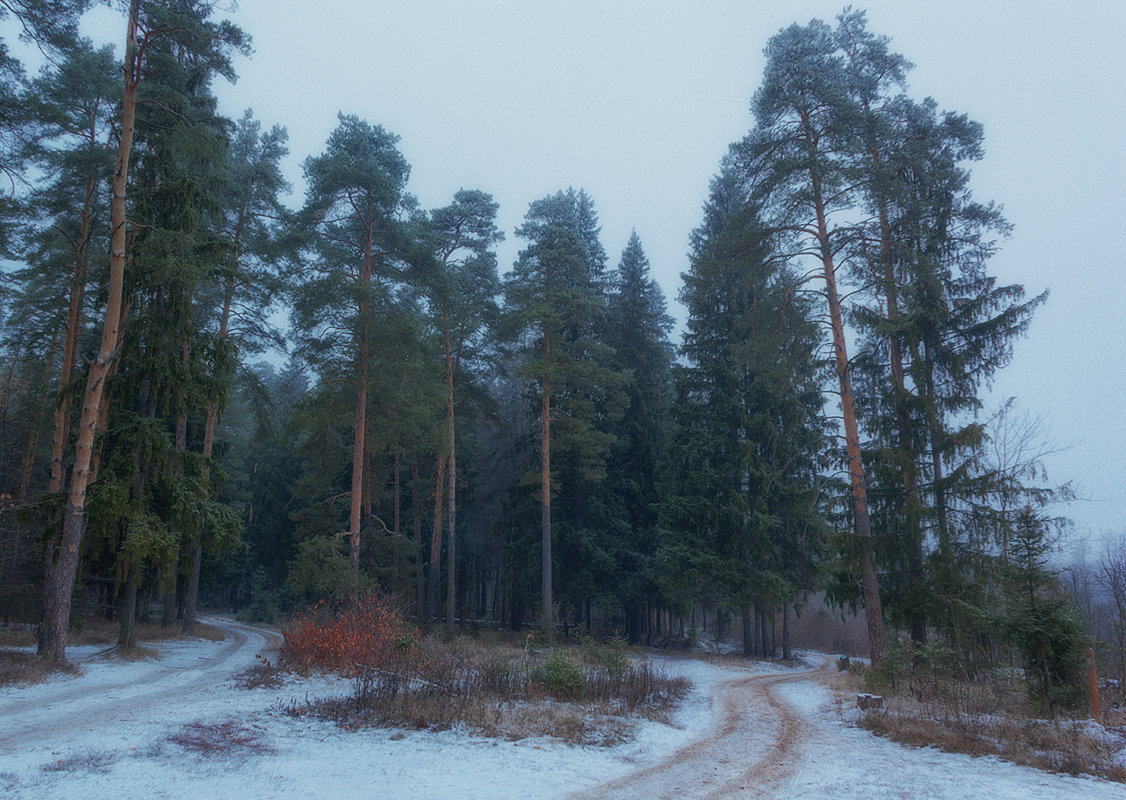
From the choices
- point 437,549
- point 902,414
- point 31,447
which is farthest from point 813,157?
point 31,447

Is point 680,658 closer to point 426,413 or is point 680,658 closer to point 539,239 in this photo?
point 426,413

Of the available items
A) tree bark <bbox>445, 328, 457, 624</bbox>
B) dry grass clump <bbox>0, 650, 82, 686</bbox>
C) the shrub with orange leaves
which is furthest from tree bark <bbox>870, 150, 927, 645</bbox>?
dry grass clump <bbox>0, 650, 82, 686</bbox>

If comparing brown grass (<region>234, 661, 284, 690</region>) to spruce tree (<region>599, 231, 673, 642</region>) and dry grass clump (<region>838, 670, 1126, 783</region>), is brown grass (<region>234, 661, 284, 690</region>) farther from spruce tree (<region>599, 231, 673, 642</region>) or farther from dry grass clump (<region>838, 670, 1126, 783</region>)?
spruce tree (<region>599, 231, 673, 642</region>)

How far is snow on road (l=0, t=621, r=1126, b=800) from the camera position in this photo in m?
5.74

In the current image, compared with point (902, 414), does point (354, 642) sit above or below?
below

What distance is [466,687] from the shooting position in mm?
9789

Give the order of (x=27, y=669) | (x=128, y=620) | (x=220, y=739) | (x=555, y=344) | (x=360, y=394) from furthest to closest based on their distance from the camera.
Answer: (x=555, y=344) < (x=360, y=394) < (x=128, y=620) < (x=27, y=669) < (x=220, y=739)

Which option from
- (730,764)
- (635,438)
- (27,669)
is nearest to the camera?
(730,764)

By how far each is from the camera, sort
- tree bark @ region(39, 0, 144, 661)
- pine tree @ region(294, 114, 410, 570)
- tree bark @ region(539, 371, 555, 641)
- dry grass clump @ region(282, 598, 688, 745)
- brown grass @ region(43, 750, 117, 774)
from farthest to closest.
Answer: tree bark @ region(539, 371, 555, 641) → pine tree @ region(294, 114, 410, 570) → tree bark @ region(39, 0, 144, 661) → dry grass clump @ region(282, 598, 688, 745) → brown grass @ region(43, 750, 117, 774)

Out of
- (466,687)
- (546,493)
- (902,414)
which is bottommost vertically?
(466,687)

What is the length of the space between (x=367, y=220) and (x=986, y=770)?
19143 millimetres

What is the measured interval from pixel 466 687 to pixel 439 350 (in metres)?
16.3

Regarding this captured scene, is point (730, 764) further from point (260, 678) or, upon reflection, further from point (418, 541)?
point (418, 541)

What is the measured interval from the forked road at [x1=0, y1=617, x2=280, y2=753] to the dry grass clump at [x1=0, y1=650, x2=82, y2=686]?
0.39 m
